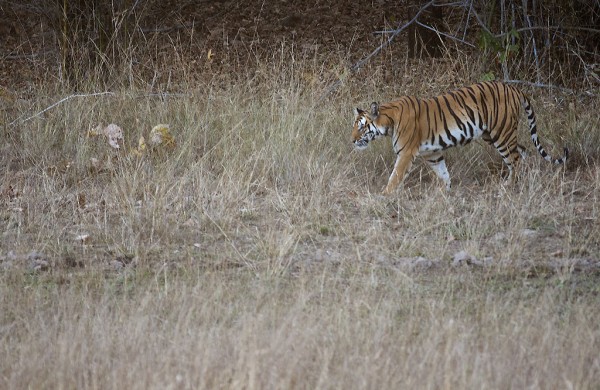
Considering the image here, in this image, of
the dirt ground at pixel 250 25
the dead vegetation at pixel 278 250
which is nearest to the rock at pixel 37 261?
the dead vegetation at pixel 278 250

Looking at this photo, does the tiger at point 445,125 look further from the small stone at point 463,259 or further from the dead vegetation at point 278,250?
the small stone at point 463,259

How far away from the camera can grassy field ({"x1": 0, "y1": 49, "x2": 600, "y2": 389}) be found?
12.5 feet

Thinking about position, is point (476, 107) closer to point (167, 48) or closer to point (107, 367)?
point (107, 367)

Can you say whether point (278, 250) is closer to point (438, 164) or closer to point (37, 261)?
point (37, 261)

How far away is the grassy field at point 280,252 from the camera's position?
381cm

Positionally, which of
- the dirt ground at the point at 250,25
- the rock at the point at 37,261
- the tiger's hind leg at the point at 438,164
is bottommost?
the rock at the point at 37,261

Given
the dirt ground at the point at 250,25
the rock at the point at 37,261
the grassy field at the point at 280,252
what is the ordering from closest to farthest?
the grassy field at the point at 280,252
the rock at the point at 37,261
the dirt ground at the point at 250,25

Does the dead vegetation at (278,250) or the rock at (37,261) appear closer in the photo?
the dead vegetation at (278,250)

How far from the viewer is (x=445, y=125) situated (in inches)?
312

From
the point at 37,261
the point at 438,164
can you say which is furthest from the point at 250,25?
the point at 37,261

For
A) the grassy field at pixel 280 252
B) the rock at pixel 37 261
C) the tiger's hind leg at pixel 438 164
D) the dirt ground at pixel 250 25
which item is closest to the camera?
the grassy field at pixel 280 252

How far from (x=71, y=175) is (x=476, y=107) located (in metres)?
3.51

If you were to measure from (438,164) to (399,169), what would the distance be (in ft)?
1.81

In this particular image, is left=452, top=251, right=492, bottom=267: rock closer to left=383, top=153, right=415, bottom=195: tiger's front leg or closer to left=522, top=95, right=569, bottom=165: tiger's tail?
left=383, top=153, right=415, bottom=195: tiger's front leg
